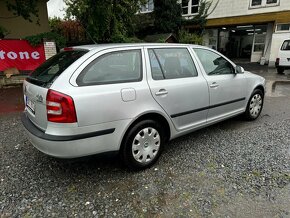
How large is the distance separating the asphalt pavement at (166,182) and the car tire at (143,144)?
156 millimetres

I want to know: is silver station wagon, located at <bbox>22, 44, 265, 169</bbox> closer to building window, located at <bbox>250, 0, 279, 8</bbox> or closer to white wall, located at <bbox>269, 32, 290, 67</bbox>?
white wall, located at <bbox>269, 32, 290, 67</bbox>

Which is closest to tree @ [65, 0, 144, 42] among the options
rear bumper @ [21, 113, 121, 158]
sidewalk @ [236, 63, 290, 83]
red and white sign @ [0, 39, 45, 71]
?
red and white sign @ [0, 39, 45, 71]

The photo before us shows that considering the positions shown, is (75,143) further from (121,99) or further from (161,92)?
(161,92)

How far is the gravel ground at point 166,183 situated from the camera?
7.86 ft

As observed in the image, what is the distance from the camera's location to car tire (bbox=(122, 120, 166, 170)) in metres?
2.84

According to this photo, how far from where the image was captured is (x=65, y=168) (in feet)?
10.3

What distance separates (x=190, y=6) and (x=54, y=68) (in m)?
18.5

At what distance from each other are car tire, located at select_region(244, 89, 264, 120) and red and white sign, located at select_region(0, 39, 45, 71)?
7204 millimetres

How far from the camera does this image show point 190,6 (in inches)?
741

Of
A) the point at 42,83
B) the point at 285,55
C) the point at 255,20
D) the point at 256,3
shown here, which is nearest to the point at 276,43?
the point at 255,20

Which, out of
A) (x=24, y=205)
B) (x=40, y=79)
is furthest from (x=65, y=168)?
(x=40, y=79)

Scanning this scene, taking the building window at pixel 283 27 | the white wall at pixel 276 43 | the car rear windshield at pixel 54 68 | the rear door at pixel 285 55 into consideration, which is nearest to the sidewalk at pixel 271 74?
the rear door at pixel 285 55

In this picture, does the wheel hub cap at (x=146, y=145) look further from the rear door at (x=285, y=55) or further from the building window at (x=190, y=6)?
the building window at (x=190, y=6)

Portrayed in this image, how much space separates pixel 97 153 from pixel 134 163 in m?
0.55
